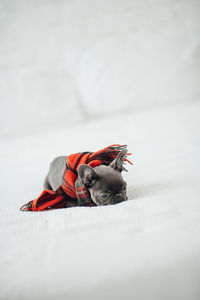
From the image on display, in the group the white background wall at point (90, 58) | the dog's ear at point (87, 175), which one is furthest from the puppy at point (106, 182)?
the white background wall at point (90, 58)

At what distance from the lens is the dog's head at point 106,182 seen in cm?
84

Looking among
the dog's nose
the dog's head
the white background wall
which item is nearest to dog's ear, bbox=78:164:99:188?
the dog's head

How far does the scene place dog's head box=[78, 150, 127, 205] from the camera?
84 cm

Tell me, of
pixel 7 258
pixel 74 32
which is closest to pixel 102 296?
pixel 7 258

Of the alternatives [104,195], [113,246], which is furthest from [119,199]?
[113,246]

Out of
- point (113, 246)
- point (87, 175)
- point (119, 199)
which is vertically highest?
point (87, 175)

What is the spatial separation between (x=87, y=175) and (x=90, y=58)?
1.20 meters

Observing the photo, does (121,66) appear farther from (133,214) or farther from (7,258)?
(7,258)

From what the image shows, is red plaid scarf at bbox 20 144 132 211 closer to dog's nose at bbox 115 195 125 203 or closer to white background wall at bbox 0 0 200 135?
dog's nose at bbox 115 195 125 203

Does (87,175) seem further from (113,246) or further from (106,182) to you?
(113,246)

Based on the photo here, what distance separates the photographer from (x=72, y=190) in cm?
83

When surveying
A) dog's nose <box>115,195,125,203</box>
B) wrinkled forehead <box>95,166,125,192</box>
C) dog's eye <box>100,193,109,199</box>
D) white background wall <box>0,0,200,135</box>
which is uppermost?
white background wall <box>0,0,200,135</box>

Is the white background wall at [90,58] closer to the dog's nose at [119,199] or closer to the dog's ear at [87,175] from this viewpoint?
the dog's ear at [87,175]

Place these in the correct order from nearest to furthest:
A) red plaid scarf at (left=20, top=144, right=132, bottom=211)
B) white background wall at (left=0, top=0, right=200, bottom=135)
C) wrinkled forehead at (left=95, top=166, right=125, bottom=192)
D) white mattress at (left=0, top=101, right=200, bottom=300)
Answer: white mattress at (left=0, top=101, right=200, bottom=300), red plaid scarf at (left=20, top=144, right=132, bottom=211), wrinkled forehead at (left=95, top=166, right=125, bottom=192), white background wall at (left=0, top=0, right=200, bottom=135)
